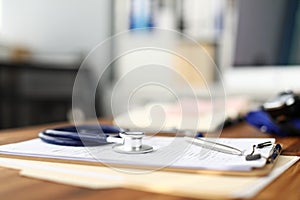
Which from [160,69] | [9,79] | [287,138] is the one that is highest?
[160,69]

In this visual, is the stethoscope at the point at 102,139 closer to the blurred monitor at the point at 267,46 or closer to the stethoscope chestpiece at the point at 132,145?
the stethoscope chestpiece at the point at 132,145

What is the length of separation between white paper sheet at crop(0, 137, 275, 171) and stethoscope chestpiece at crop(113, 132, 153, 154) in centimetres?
1

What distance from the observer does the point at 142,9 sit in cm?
245

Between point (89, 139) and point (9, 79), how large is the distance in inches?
67.9

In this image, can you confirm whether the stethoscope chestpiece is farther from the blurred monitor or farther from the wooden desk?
the blurred monitor

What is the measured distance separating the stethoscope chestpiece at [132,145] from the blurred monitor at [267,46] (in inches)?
31.0

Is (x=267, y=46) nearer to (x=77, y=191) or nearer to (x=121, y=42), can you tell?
(x=77, y=191)

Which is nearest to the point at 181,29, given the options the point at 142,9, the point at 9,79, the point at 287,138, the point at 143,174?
the point at 142,9

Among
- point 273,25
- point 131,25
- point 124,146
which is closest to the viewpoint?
point 124,146

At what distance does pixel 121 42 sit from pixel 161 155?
176cm

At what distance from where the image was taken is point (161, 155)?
50 cm

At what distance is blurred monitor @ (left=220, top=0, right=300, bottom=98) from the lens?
1201 mm

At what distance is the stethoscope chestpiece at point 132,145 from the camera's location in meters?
0.52

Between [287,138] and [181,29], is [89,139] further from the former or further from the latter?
[181,29]
